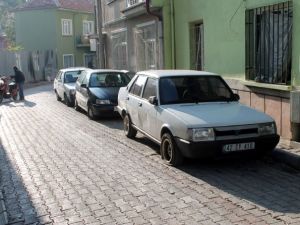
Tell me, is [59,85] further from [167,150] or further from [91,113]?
[167,150]

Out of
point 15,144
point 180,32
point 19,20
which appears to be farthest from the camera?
point 19,20

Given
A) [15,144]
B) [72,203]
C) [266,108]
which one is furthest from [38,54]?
[72,203]

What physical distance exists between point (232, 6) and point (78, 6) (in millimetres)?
33428

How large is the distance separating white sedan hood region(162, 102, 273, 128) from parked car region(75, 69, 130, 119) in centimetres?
514

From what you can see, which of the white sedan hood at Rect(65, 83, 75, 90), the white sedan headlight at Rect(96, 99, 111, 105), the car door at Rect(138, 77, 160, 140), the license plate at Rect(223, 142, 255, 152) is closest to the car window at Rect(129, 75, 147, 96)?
the car door at Rect(138, 77, 160, 140)

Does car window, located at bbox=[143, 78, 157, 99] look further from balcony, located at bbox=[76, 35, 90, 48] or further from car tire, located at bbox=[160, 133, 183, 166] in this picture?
balcony, located at bbox=[76, 35, 90, 48]

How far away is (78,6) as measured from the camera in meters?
40.9

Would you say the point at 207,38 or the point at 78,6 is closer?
the point at 207,38

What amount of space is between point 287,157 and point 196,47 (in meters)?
6.01

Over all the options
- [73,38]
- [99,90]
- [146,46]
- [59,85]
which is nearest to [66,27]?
[73,38]

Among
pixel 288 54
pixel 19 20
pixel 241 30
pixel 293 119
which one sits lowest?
pixel 293 119

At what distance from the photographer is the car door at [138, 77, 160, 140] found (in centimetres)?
751

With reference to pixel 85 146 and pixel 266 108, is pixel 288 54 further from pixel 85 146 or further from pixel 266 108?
pixel 85 146

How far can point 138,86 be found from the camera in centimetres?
883
